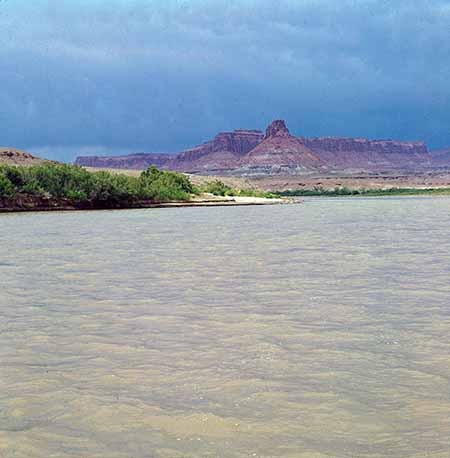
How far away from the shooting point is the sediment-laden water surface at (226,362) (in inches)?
210

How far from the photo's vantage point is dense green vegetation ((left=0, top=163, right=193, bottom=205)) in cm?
6956

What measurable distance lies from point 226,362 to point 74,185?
2738 inches

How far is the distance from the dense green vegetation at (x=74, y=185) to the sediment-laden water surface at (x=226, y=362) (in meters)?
56.2

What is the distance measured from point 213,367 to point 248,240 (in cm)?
1923

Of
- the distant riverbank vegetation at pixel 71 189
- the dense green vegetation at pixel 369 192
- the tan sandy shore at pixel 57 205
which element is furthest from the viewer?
the dense green vegetation at pixel 369 192

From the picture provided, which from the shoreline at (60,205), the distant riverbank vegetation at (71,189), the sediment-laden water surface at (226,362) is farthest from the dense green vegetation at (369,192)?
the sediment-laden water surface at (226,362)

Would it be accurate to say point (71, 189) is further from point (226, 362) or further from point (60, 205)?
point (226, 362)

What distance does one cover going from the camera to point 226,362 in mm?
7570

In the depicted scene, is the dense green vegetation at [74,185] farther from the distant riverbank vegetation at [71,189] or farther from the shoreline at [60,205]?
the shoreline at [60,205]

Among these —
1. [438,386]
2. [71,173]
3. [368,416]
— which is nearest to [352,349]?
[438,386]

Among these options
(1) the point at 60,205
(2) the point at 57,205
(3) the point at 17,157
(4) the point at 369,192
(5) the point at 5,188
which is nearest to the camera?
(5) the point at 5,188

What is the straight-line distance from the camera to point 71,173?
7494cm

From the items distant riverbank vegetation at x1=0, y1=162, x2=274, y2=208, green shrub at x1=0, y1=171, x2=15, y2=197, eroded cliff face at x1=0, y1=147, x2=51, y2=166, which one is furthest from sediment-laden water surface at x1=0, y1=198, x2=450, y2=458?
eroded cliff face at x1=0, y1=147, x2=51, y2=166

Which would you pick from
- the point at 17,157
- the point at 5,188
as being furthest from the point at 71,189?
the point at 17,157
